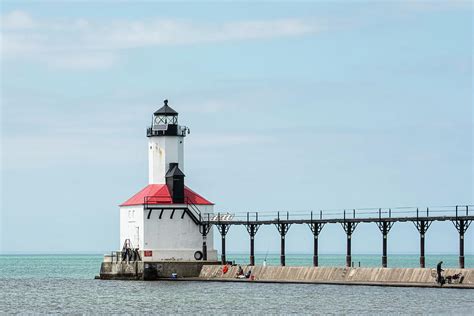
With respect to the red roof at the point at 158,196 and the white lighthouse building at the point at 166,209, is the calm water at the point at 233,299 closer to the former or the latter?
the white lighthouse building at the point at 166,209

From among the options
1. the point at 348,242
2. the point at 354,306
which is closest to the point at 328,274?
the point at 348,242

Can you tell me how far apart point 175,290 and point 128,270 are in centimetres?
1051

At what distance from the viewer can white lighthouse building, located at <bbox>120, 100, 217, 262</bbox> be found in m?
83.8

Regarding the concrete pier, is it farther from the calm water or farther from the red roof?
the red roof

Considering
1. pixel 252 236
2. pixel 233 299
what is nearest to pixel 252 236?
pixel 252 236

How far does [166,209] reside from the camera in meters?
84.3

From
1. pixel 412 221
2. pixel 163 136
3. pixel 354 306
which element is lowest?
pixel 354 306

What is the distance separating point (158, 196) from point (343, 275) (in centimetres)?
1741

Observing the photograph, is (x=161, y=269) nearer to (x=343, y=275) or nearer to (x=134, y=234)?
(x=134, y=234)

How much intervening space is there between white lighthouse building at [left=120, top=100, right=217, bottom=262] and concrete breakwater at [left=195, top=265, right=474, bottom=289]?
2962mm

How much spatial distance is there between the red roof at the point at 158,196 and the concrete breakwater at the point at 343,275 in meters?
5.44

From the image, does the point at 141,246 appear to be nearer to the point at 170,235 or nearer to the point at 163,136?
the point at 170,235

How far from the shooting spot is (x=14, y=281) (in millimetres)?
99875

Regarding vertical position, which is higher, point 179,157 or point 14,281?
point 179,157
